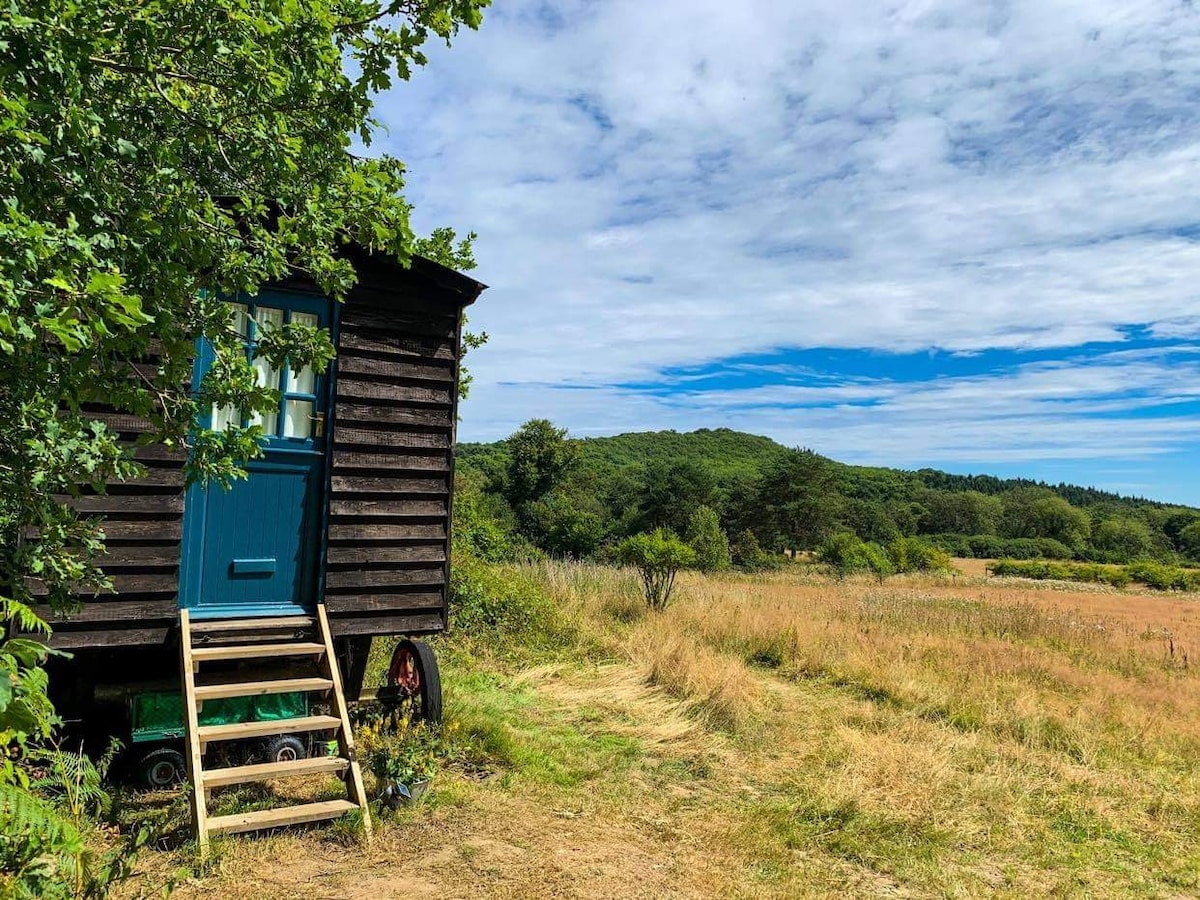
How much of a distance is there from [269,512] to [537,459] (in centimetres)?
3575

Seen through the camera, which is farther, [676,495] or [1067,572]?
[676,495]

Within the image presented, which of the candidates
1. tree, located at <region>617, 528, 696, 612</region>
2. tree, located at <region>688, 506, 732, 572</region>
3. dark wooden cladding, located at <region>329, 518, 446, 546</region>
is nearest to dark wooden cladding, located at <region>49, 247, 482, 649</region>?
dark wooden cladding, located at <region>329, 518, 446, 546</region>

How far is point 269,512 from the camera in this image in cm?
607

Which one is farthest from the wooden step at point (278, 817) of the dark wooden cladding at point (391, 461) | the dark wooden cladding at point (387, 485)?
the dark wooden cladding at point (391, 461)

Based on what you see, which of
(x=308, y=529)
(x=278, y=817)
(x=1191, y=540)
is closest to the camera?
(x=278, y=817)

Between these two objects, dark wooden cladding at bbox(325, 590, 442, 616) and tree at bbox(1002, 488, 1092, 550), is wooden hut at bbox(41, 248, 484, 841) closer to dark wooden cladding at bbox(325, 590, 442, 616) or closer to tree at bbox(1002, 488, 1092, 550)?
dark wooden cladding at bbox(325, 590, 442, 616)

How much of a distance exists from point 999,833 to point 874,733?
86.7 inches

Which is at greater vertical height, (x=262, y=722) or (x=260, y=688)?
(x=260, y=688)

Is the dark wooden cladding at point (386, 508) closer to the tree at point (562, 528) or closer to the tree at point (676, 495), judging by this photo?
the tree at point (562, 528)

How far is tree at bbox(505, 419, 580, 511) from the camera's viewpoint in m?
41.8

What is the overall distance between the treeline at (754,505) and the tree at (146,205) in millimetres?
13474

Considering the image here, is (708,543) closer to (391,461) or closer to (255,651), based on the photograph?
(391,461)

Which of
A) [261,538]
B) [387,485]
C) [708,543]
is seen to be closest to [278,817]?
[261,538]

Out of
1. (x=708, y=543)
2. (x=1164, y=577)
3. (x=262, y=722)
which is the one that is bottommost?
(x=1164, y=577)
